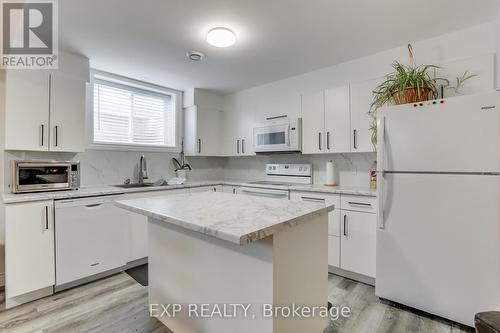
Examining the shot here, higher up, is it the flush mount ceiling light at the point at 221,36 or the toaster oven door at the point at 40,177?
the flush mount ceiling light at the point at 221,36

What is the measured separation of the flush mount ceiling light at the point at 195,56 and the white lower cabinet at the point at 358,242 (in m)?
2.22

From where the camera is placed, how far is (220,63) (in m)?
2.86

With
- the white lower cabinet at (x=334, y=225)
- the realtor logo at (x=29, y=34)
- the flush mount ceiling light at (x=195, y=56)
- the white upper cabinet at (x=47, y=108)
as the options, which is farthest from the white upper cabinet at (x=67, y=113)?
the white lower cabinet at (x=334, y=225)

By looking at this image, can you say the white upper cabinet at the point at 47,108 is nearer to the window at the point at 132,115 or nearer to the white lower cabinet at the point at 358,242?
the window at the point at 132,115

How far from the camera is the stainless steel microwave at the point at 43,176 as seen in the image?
7.18ft

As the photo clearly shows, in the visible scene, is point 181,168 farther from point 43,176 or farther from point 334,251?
point 334,251

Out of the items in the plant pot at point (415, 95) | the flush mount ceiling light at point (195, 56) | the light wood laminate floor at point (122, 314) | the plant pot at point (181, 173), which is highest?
the flush mount ceiling light at point (195, 56)

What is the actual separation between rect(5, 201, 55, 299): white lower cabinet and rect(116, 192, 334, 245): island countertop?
1206 mm

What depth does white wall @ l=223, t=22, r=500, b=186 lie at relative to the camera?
2070mm

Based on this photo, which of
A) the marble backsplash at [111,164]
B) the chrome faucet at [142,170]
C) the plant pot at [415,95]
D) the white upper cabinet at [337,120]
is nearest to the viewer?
the plant pot at [415,95]

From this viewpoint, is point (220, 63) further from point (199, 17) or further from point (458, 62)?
point (458, 62)

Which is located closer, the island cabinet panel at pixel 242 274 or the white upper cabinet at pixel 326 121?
the island cabinet panel at pixel 242 274

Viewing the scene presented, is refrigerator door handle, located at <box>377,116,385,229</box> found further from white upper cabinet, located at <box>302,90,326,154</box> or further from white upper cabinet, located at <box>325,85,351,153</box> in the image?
white upper cabinet, located at <box>302,90,326,154</box>

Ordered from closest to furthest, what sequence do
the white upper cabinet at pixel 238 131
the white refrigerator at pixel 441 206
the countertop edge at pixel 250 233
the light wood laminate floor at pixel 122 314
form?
the countertop edge at pixel 250 233 < the white refrigerator at pixel 441 206 < the light wood laminate floor at pixel 122 314 < the white upper cabinet at pixel 238 131
